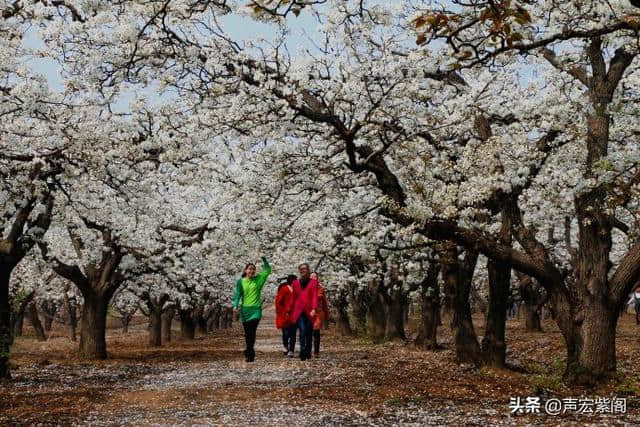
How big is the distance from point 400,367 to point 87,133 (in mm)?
9365

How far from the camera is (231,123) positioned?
43.2 feet

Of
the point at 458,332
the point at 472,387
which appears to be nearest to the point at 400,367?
the point at 458,332

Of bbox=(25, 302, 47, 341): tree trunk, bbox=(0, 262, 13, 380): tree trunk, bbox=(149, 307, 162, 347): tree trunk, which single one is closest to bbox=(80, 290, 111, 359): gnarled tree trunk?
bbox=(0, 262, 13, 380): tree trunk

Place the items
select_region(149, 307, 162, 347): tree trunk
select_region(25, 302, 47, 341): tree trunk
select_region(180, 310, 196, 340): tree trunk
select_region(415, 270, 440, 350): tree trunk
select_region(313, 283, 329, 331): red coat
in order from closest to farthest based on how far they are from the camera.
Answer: select_region(313, 283, 329, 331): red coat → select_region(415, 270, 440, 350): tree trunk → select_region(149, 307, 162, 347): tree trunk → select_region(180, 310, 196, 340): tree trunk → select_region(25, 302, 47, 341): tree trunk

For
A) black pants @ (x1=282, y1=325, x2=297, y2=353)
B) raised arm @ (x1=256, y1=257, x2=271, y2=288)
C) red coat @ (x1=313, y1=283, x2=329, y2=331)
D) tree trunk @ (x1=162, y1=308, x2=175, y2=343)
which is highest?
raised arm @ (x1=256, y1=257, x2=271, y2=288)

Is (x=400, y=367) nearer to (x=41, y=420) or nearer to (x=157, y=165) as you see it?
(x=157, y=165)

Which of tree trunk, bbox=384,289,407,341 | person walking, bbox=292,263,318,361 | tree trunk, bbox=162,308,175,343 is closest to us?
person walking, bbox=292,263,318,361

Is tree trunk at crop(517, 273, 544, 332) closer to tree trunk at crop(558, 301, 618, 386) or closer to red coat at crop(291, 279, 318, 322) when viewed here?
red coat at crop(291, 279, 318, 322)

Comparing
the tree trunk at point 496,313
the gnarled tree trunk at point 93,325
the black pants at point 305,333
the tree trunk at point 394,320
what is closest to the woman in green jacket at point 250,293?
the black pants at point 305,333

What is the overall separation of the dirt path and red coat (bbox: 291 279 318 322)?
1266mm

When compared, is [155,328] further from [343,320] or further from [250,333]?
[250,333]

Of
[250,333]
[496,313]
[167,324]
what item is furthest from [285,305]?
[167,324]

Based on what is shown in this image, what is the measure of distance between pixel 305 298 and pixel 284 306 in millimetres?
926

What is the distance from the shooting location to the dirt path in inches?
396
